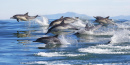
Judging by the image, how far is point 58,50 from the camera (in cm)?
1579

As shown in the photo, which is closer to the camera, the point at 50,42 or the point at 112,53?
the point at 112,53

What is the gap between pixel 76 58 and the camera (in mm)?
13320

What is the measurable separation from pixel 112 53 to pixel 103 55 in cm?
72

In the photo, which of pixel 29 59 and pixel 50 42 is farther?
pixel 50 42

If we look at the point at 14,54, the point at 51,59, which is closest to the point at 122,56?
the point at 51,59

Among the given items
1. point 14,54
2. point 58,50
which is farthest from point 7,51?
point 58,50

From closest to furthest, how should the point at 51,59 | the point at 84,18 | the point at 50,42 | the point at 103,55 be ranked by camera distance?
the point at 51,59
the point at 103,55
the point at 50,42
the point at 84,18

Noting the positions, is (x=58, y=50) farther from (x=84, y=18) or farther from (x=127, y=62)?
(x=84, y=18)

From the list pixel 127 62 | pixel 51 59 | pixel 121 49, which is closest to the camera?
pixel 127 62

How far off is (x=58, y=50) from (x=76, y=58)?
262 centimetres

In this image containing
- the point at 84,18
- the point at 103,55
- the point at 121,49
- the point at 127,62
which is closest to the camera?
the point at 127,62

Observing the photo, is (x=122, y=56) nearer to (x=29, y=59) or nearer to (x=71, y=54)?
(x=71, y=54)

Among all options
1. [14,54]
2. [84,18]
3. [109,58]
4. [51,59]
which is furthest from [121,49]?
[84,18]

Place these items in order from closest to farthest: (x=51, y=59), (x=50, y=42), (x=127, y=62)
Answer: (x=127, y=62) → (x=51, y=59) → (x=50, y=42)
